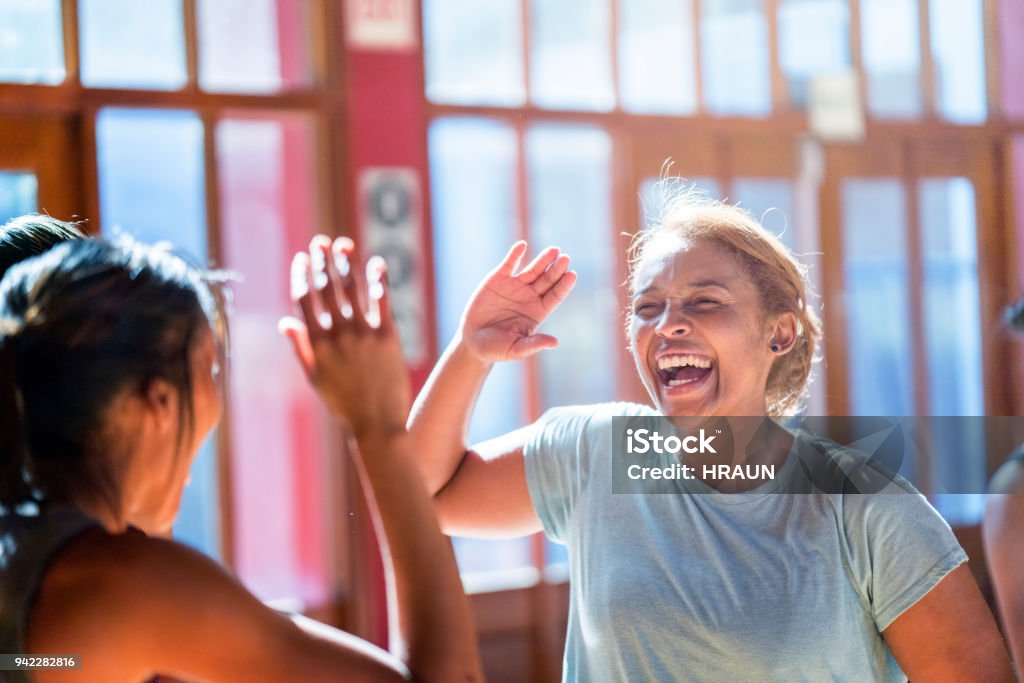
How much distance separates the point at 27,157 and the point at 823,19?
8.49 ft

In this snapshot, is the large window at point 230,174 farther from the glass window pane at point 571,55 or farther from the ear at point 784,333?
the ear at point 784,333

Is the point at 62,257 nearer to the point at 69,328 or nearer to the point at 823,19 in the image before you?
the point at 69,328

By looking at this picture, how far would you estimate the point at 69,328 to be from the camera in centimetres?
89

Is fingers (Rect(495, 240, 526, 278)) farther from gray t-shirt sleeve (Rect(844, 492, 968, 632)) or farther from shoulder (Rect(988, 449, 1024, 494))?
shoulder (Rect(988, 449, 1024, 494))

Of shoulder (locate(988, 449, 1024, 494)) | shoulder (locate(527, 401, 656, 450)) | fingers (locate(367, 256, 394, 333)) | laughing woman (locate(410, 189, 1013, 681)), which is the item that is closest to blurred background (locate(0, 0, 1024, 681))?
shoulder (locate(988, 449, 1024, 494))

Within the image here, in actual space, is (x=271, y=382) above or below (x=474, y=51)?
below

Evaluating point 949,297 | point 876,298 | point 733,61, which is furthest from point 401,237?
point 949,297

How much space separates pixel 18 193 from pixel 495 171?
144 centimetres

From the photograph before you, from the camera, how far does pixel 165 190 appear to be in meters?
3.25

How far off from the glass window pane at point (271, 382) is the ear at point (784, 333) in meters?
2.24

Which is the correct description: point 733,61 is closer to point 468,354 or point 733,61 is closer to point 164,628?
point 468,354

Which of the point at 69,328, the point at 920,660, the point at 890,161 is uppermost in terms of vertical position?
the point at 890,161

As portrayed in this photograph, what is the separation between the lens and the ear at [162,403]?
0.89 meters

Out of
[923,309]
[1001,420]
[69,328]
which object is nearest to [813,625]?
[1001,420]
